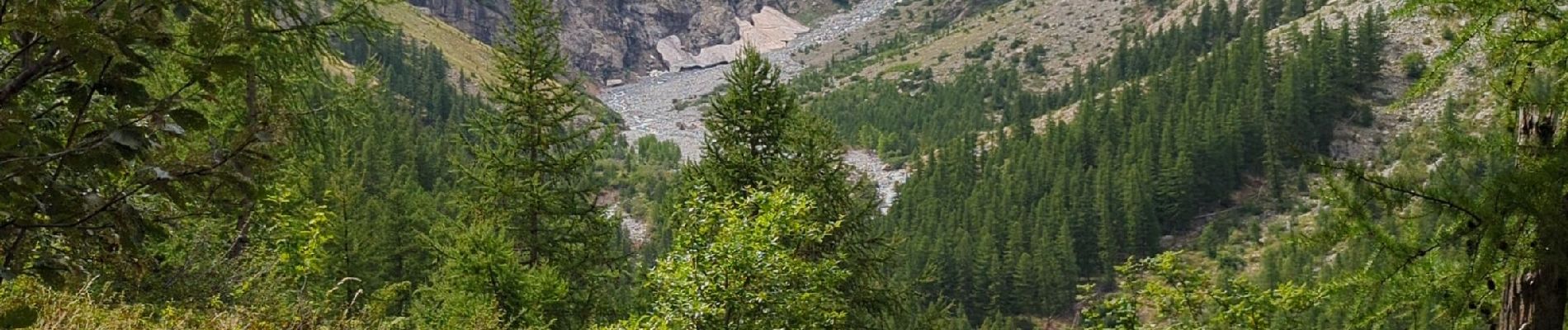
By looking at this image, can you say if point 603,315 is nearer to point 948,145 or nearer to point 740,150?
point 740,150

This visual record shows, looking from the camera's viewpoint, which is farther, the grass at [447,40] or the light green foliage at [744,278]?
the grass at [447,40]

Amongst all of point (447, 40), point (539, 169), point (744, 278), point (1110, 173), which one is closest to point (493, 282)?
point (539, 169)

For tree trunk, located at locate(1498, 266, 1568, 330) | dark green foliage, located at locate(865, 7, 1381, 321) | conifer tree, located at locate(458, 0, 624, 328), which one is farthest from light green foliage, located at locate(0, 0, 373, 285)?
dark green foliage, located at locate(865, 7, 1381, 321)

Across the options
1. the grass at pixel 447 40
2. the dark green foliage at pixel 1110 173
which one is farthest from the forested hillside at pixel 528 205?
the grass at pixel 447 40

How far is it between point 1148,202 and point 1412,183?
89663 millimetres

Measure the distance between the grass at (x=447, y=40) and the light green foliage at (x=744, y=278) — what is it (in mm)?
149319

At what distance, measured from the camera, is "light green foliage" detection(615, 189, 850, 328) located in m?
9.52

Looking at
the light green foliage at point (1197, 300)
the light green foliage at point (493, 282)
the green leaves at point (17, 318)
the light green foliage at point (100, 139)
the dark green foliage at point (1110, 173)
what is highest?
the light green foliage at point (100, 139)

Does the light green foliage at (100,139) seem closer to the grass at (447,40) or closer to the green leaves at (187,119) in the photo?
the green leaves at (187,119)

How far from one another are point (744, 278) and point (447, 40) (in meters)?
174

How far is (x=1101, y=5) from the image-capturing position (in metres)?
200

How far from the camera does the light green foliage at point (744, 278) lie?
31.2ft

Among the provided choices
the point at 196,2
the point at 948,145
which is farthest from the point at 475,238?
the point at 948,145

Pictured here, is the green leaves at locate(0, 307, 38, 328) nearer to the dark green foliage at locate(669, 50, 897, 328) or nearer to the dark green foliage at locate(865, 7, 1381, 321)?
the dark green foliage at locate(669, 50, 897, 328)
